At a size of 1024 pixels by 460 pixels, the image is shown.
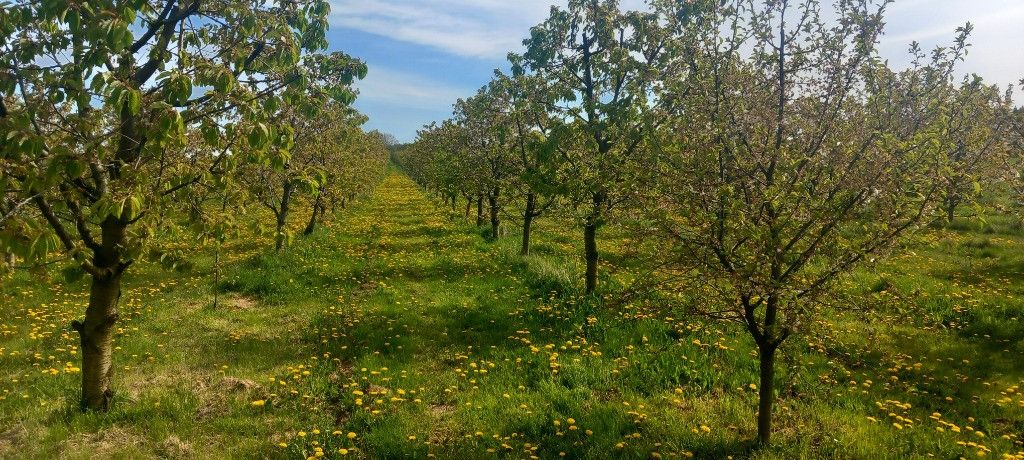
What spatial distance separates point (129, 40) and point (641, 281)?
6069 mm

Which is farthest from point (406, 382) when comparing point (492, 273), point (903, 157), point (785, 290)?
point (492, 273)

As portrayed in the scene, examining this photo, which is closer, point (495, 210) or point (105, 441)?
point (105, 441)

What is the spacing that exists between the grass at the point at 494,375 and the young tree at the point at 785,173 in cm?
53

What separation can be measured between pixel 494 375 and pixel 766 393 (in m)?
4.33

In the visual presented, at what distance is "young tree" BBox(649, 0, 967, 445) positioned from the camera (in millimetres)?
5895

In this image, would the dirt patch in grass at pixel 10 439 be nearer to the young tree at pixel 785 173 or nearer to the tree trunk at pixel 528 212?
the young tree at pixel 785 173

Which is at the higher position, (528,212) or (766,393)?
(528,212)

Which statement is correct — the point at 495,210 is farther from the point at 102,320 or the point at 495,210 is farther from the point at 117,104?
the point at 117,104

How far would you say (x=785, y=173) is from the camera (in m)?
6.53

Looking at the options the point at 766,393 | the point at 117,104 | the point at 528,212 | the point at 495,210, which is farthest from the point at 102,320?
the point at 495,210

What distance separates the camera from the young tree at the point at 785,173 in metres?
5.89

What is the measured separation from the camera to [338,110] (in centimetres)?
2295

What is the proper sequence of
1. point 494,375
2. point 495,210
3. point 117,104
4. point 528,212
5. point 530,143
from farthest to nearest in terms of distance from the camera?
point 495,210, point 528,212, point 530,143, point 494,375, point 117,104

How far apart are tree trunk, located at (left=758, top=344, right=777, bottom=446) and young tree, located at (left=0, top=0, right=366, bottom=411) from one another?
620cm
